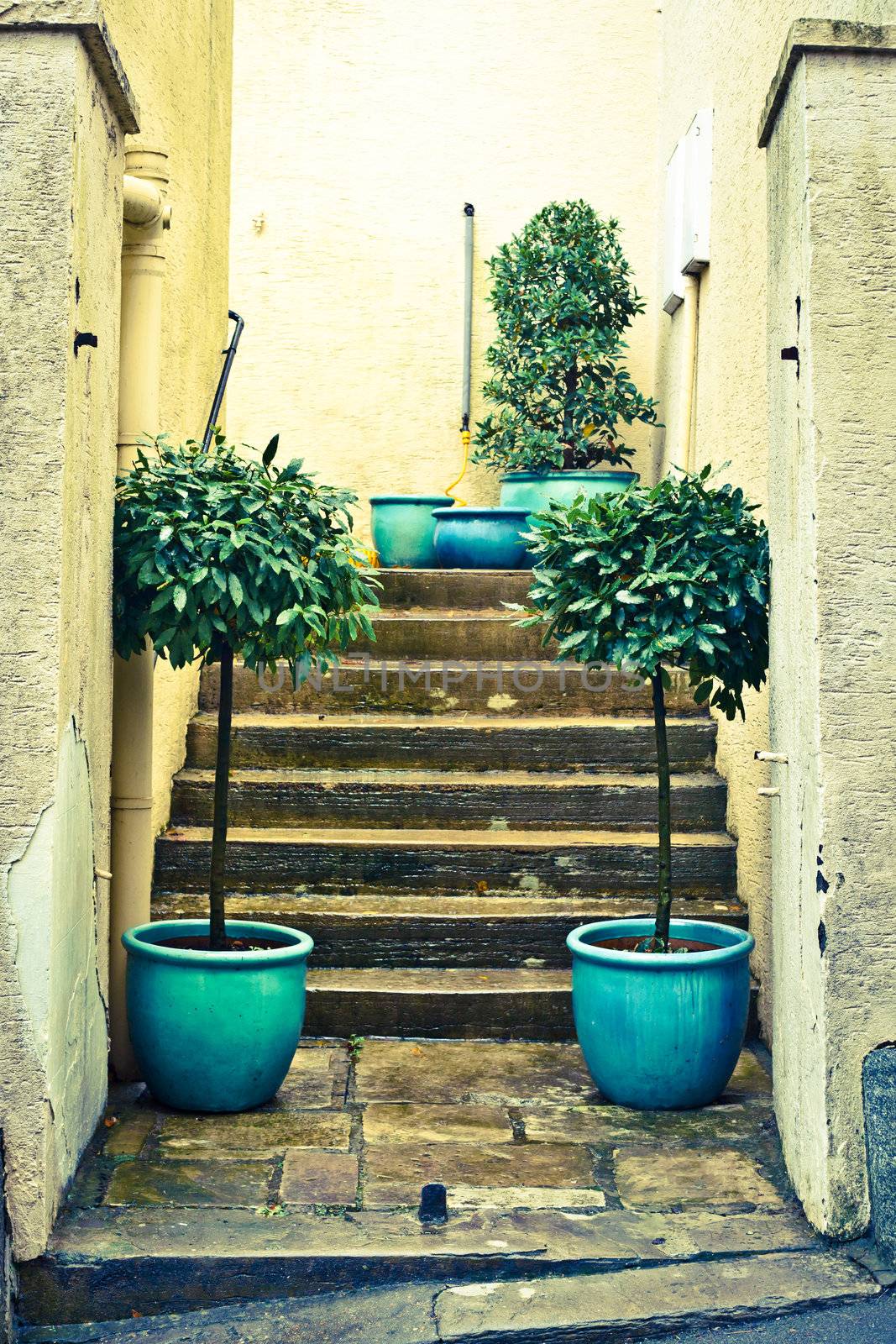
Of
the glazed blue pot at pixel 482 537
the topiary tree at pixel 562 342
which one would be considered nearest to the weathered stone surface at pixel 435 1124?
the glazed blue pot at pixel 482 537

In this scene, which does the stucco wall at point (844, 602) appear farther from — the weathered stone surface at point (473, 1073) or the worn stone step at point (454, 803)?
the worn stone step at point (454, 803)

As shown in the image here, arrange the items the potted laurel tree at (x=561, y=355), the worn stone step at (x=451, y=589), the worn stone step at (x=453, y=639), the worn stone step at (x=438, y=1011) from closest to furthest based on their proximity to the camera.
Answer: the worn stone step at (x=438, y=1011) → the worn stone step at (x=453, y=639) → the worn stone step at (x=451, y=589) → the potted laurel tree at (x=561, y=355)

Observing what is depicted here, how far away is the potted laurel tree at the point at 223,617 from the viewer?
3.55 meters

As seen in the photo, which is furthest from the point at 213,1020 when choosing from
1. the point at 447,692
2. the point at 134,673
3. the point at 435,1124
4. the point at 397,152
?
the point at 397,152

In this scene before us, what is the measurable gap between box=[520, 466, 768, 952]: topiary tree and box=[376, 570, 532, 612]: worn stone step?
96.1 inches

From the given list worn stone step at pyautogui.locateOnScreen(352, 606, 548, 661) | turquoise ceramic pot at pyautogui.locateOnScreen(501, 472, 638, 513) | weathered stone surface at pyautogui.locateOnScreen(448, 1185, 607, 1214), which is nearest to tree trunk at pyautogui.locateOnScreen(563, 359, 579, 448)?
turquoise ceramic pot at pyautogui.locateOnScreen(501, 472, 638, 513)

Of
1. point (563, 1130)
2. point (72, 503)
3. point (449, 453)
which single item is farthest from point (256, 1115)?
point (449, 453)

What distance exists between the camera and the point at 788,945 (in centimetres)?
344

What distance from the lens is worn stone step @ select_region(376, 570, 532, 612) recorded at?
20.9 feet

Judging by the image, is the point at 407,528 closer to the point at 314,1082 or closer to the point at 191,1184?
the point at 314,1082

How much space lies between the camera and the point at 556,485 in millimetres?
7293

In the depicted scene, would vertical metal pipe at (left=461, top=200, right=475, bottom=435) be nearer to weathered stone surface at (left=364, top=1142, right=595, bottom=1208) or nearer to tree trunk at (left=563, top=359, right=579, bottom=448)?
tree trunk at (left=563, top=359, right=579, bottom=448)

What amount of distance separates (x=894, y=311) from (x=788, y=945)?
1552 millimetres

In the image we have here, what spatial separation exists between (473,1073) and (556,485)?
3.88 m
